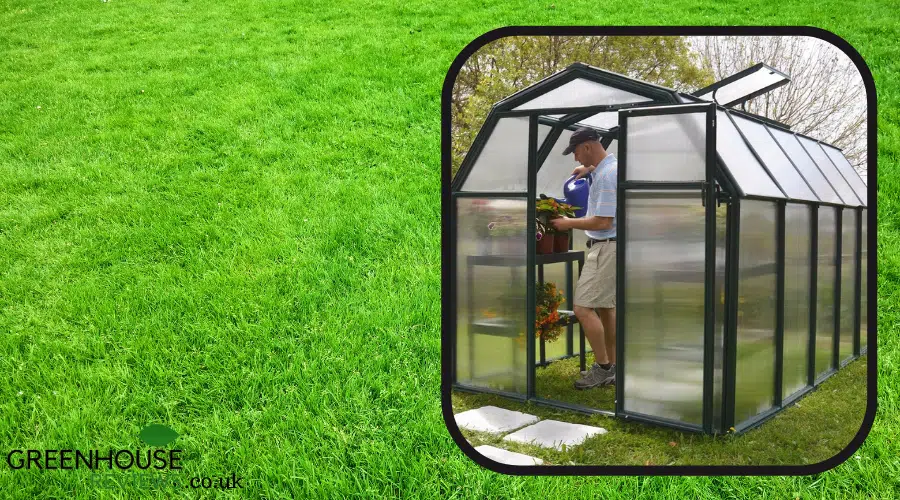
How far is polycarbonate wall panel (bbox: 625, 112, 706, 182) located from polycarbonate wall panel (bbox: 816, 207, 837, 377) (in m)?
0.36

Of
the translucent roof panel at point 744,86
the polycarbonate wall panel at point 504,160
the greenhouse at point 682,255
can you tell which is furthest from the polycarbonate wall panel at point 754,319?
the polycarbonate wall panel at point 504,160

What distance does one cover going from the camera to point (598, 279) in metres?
Answer: 2.21

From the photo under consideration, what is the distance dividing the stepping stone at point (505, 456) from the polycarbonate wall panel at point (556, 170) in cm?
95

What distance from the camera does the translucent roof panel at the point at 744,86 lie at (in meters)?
1.63

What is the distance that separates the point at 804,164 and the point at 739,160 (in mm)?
183

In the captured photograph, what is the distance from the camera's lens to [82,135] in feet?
23.8

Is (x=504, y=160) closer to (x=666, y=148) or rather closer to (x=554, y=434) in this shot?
(x=666, y=148)

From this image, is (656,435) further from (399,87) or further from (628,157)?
(399,87)

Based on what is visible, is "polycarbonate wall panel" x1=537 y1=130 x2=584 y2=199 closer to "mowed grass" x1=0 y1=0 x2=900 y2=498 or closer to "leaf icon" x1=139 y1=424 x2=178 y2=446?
"mowed grass" x1=0 y1=0 x2=900 y2=498

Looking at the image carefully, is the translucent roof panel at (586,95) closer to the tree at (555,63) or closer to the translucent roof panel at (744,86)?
the tree at (555,63)

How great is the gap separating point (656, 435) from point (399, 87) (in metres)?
6.23

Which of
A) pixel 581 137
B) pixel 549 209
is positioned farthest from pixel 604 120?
pixel 549 209

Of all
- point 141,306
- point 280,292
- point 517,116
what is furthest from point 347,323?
point 517,116

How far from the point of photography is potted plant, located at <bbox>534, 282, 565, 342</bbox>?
279 cm
